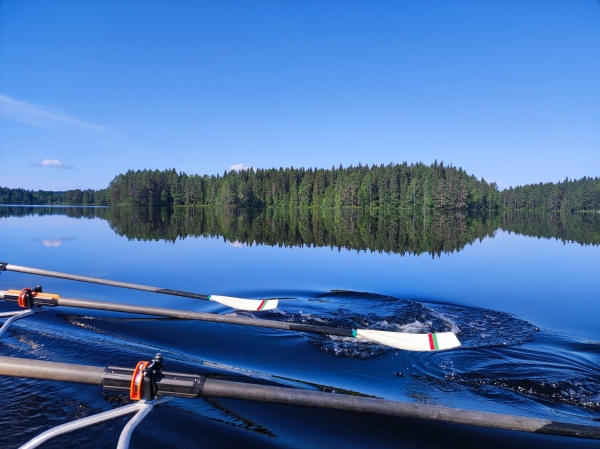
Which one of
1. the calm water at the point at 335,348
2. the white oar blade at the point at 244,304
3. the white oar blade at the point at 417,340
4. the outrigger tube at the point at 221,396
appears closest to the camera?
the outrigger tube at the point at 221,396

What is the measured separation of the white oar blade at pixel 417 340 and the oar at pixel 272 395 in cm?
248

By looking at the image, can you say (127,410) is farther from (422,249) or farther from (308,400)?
(422,249)

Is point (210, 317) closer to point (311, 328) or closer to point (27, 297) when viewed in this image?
point (311, 328)

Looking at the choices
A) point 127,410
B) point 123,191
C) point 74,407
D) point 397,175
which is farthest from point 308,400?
point 123,191

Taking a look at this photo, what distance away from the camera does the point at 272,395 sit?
305 cm

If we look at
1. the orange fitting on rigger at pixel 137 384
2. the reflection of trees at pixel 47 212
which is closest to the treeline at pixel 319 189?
the reflection of trees at pixel 47 212

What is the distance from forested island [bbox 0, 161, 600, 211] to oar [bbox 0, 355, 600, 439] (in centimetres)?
10694

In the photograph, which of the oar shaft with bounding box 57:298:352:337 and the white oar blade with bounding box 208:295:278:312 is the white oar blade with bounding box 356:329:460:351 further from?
the white oar blade with bounding box 208:295:278:312

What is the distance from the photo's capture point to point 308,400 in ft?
9.89

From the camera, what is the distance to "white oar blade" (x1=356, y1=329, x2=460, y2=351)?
5418mm

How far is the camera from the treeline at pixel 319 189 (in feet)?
354

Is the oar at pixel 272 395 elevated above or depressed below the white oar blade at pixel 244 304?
above

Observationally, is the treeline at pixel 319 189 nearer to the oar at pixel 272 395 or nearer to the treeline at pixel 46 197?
the treeline at pixel 46 197

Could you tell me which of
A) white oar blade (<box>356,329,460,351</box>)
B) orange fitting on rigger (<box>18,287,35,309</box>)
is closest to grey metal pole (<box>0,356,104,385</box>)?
orange fitting on rigger (<box>18,287,35,309</box>)
